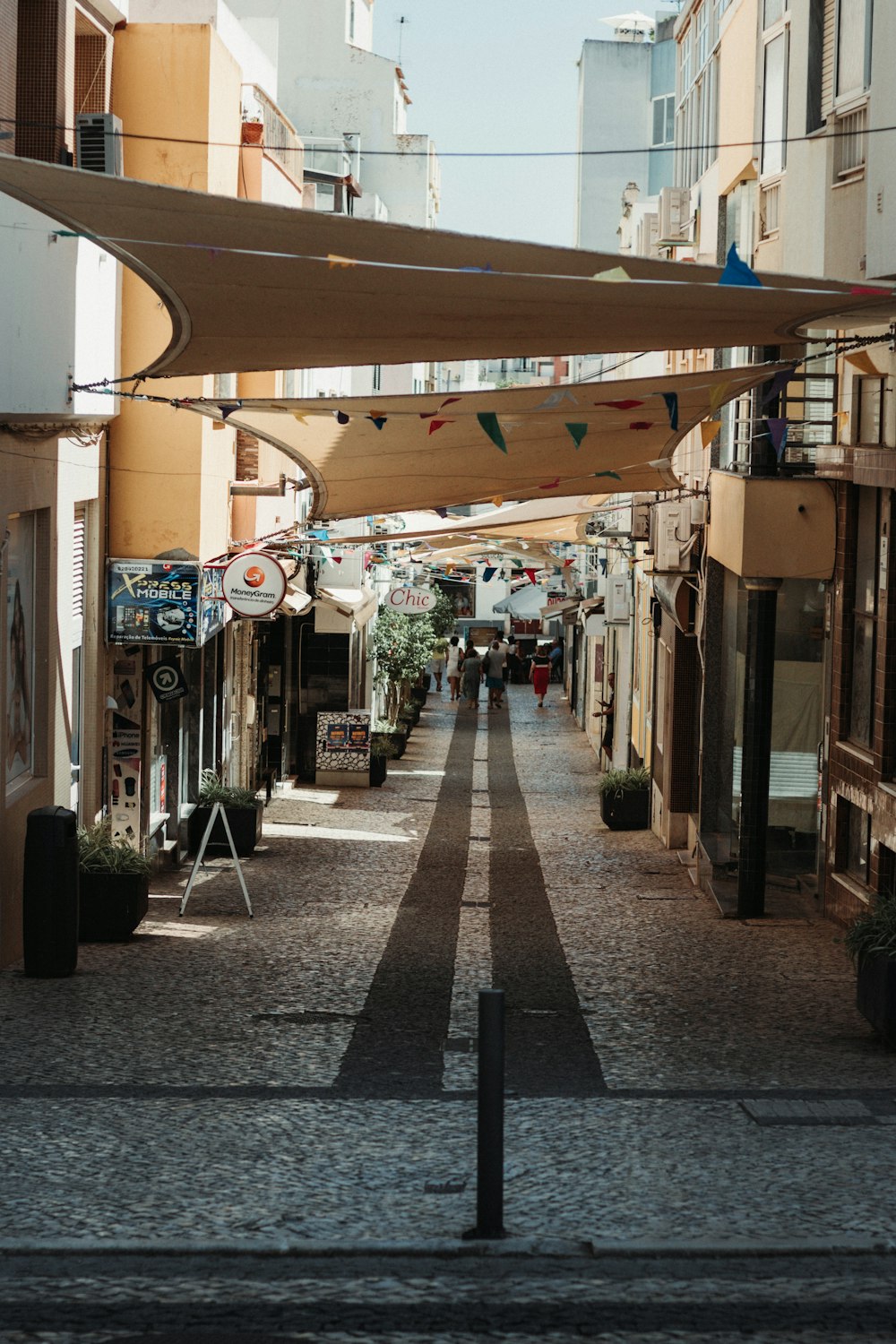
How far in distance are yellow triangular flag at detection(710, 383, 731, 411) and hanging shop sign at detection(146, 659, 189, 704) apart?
714 centimetres

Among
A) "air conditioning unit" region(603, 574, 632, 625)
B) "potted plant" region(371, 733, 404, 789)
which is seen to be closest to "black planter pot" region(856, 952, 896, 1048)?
"potted plant" region(371, 733, 404, 789)

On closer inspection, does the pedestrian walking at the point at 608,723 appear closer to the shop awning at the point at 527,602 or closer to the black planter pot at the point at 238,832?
the black planter pot at the point at 238,832

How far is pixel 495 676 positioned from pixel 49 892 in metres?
31.6

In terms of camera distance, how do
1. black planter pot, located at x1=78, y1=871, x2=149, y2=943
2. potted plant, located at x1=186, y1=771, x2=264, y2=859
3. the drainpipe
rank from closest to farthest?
black planter pot, located at x1=78, y1=871, x2=149, y2=943 → the drainpipe → potted plant, located at x1=186, y1=771, x2=264, y2=859

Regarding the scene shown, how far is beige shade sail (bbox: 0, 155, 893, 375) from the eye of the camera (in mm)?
6809

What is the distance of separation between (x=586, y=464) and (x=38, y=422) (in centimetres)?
401

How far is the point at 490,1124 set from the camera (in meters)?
5.87

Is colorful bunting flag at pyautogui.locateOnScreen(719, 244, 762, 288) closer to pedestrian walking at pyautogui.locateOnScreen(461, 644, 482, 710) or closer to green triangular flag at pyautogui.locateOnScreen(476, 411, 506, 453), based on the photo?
green triangular flag at pyautogui.locateOnScreen(476, 411, 506, 453)

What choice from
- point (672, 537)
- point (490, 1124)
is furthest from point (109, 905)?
point (672, 537)

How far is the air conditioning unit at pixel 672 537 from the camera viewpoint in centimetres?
1814

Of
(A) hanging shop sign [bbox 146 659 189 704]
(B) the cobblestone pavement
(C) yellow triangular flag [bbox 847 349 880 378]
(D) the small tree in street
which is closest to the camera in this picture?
(B) the cobblestone pavement

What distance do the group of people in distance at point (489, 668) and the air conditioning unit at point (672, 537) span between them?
18.7m

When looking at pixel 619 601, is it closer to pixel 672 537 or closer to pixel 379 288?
pixel 672 537

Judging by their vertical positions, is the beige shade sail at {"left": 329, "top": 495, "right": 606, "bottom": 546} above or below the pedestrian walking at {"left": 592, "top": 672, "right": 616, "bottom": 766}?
above
